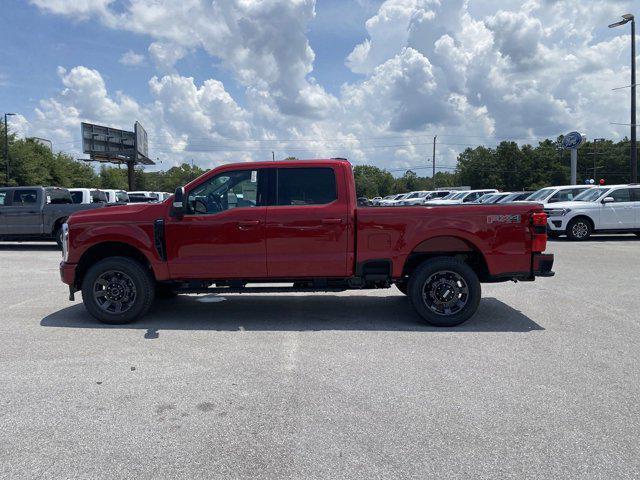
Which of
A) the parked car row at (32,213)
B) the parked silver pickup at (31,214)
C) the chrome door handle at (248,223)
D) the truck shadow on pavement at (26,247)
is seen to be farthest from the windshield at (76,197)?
the chrome door handle at (248,223)

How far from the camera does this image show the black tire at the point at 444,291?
623 centimetres

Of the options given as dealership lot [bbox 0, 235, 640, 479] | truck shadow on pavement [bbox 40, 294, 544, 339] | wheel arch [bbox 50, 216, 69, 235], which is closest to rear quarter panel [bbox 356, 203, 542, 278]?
truck shadow on pavement [bbox 40, 294, 544, 339]

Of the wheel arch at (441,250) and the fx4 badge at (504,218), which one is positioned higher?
the fx4 badge at (504,218)

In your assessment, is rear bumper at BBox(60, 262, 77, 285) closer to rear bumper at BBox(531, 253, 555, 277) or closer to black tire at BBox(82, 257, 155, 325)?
black tire at BBox(82, 257, 155, 325)

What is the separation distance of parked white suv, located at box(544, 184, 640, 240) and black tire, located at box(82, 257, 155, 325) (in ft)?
45.8

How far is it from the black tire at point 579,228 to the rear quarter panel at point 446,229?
1144cm

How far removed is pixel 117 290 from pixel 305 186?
268 cm

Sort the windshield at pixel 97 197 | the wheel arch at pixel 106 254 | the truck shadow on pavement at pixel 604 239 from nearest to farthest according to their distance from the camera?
1. the wheel arch at pixel 106 254
2. the truck shadow on pavement at pixel 604 239
3. the windshield at pixel 97 197

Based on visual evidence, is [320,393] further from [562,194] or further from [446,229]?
[562,194]

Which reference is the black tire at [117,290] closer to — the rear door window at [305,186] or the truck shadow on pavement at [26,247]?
the rear door window at [305,186]

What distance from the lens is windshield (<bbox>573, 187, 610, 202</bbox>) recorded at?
16.6 m

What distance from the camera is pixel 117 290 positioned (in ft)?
21.3

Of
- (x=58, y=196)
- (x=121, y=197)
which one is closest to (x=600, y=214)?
(x=58, y=196)

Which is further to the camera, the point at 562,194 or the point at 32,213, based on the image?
the point at 562,194
